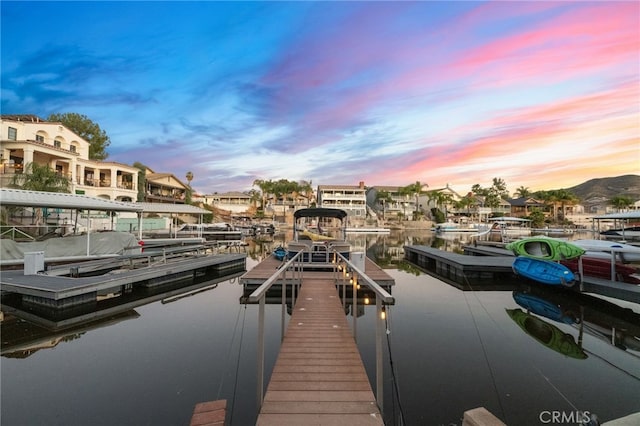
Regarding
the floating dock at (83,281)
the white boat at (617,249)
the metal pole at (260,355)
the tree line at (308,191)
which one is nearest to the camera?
the metal pole at (260,355)

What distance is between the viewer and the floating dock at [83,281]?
29.4 ft

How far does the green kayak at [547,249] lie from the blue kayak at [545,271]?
243 millimetres

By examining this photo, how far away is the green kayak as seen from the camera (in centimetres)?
1107

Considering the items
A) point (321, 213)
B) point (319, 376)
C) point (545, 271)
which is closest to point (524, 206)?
point (545, 271)

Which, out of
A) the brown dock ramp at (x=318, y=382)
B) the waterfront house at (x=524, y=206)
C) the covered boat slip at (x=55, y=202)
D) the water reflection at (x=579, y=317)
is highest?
the waterfront house at (x=524, y=206)

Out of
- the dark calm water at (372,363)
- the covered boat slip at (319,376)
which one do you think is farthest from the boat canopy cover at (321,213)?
the covered boat slip at (319,376)

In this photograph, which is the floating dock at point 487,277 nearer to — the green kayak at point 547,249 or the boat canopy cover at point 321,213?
the green kayak at point 547,249

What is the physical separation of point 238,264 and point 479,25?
17579 mm

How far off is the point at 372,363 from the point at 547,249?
10.0 m

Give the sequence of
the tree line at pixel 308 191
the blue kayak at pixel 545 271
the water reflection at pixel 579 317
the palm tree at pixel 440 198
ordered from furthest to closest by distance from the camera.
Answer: the palm tree at pixel 440 198 < the tree line at pixel 308 191 < the blue kayak at pixel 545 271 < the water reflection at pixel 579 317

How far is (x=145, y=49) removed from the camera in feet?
78.6

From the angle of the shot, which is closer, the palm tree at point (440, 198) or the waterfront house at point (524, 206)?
the palm tree at point (440, 198)

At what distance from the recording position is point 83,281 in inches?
389

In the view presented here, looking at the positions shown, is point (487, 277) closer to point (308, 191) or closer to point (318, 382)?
point (318, 382)
